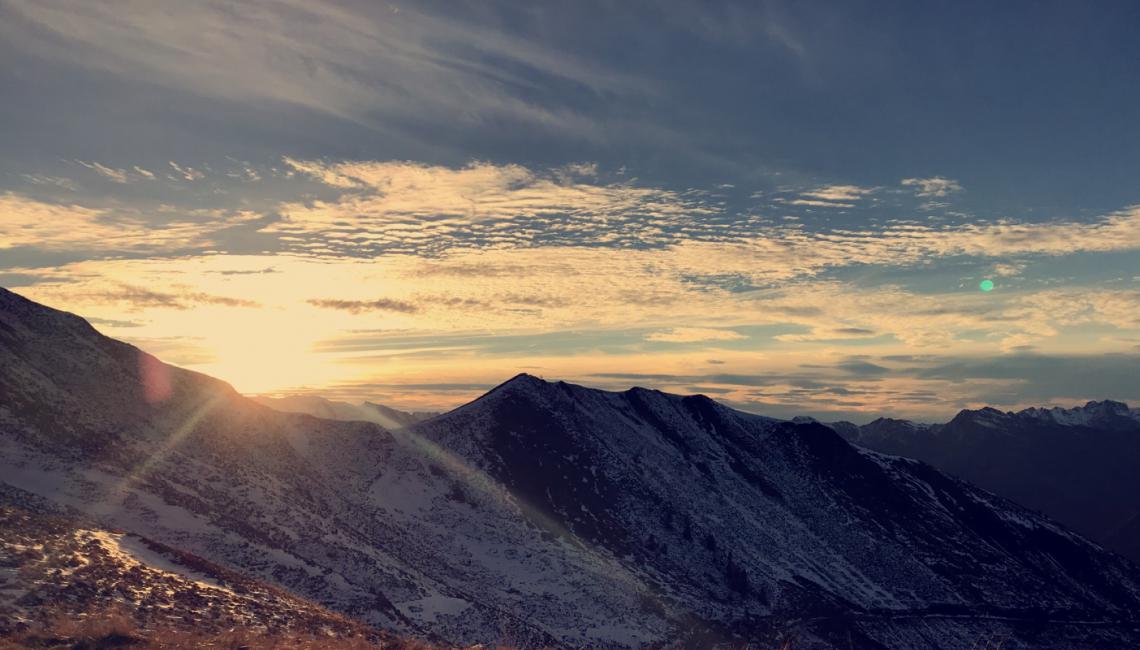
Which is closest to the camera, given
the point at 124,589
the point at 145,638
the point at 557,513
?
the point at 145,638

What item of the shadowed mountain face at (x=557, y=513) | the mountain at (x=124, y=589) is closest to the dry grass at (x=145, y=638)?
the mountain at (x=124, y=589)

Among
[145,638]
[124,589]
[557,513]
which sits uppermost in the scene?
[145,638]

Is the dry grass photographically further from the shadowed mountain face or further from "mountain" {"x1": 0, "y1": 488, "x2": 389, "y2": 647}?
the shadowed mountain face

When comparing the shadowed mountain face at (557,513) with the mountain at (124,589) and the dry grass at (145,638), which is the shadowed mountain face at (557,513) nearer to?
the mountain at (124,589)

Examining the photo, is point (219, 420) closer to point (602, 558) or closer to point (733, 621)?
point (602, 558)

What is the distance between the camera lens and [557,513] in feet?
319

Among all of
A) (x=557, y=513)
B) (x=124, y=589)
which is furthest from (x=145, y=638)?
(x=557, y=513)

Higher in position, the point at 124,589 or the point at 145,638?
the point at 145,638

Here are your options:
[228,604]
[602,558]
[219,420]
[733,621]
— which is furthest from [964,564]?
[228,604]

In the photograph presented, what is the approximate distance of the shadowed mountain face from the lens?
5738 centimetres

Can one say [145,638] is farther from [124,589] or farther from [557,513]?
[557,513]

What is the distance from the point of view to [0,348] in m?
66.1

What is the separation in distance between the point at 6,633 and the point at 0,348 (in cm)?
5974

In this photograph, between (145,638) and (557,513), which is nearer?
(145,638)
